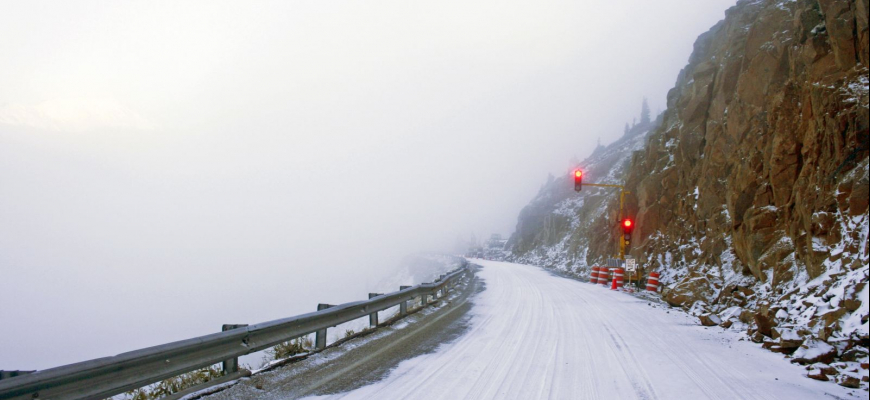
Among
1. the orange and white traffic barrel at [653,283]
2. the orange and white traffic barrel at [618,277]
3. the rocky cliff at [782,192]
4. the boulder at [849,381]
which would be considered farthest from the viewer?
the orange and white traffic barrel at [618,277]

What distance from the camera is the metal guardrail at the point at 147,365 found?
345 cm

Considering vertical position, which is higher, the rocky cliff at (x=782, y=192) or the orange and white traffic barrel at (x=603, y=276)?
the rocky cliff at (x=782, y=192)

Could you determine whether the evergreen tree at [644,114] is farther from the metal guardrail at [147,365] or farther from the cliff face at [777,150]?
the metal guardrail at [147,365]

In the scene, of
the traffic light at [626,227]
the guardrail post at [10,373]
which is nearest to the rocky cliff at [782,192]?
the traffic light at [626,227]

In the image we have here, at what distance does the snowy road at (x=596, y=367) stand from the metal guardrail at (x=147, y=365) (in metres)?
1.75

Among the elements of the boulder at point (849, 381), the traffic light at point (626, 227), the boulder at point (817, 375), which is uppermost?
the traffic light at point (626, 227)

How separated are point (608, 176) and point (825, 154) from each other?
6577cm

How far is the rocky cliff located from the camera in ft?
21.7

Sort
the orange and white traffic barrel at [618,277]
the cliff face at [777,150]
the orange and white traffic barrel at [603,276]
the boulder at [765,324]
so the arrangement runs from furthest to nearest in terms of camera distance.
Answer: the orange and white traffic barrel at [603,276] < the orange and white traffic barrel at [618,277] < the cliff face at [777,150] < the boulder at [765,324]

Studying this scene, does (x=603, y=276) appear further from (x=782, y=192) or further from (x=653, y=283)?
(x=782, y=192)

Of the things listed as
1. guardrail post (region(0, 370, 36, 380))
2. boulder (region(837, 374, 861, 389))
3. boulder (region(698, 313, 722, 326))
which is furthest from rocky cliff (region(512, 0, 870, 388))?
guardrail post (region(0, 370, 36, 380))

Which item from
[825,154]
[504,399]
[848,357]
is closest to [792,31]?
[825,154]

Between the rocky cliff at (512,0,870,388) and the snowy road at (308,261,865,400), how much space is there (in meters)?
0.67

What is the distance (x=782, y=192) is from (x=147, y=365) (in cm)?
1323
